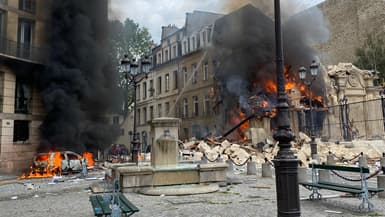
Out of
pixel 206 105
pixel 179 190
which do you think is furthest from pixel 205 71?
pixel 179 190

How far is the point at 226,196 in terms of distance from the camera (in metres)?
8.27

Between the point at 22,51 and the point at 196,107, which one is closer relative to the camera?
the point at 22,51

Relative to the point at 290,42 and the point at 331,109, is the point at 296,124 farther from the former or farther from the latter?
the point at 290,42

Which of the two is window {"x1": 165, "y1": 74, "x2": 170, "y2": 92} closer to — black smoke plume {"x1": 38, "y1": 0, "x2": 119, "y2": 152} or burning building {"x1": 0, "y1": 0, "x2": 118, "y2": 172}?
black smoke plume {"x1": 38, "y1": 0, "x2": 119, "y2": 152}

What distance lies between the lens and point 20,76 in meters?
20.3

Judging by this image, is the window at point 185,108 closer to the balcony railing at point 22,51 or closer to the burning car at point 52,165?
the balcony railing at point 22,51

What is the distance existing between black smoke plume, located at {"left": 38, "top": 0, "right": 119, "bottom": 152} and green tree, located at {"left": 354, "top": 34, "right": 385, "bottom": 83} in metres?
27.1


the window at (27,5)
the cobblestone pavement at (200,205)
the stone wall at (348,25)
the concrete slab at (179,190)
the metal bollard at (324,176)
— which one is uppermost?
the stone wall at (348,25)

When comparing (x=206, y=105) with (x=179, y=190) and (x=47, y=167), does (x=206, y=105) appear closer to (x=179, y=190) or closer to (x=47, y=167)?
(x=47, y=167)

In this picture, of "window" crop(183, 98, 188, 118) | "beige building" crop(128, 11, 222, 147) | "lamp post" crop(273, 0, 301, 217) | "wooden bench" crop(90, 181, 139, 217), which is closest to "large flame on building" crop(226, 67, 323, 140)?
"beige building" crop(128, 11, 222, 147)

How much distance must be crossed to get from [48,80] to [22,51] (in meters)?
2.36

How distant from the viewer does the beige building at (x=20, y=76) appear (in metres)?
19.0

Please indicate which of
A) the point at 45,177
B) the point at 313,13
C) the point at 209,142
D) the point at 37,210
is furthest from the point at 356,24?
the point at 37,210

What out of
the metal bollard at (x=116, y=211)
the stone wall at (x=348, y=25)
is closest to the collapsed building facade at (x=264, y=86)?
the stone wall at (x=348, y=25)
